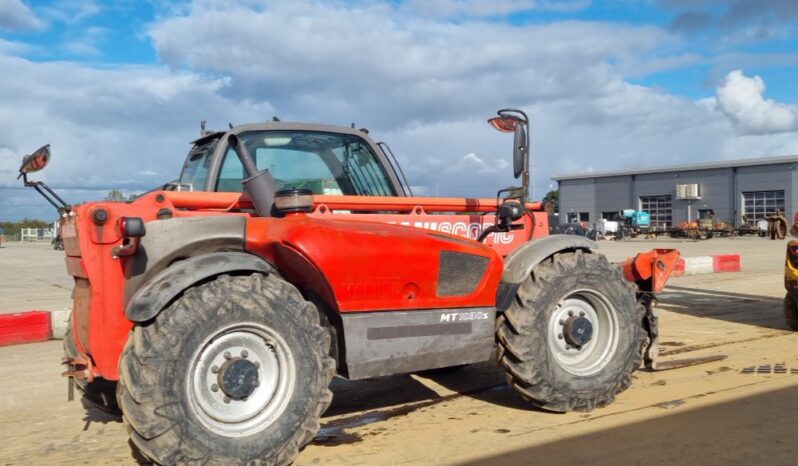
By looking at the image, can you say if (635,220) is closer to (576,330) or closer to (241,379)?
(576,330)

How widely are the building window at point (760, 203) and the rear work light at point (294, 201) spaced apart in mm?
53996

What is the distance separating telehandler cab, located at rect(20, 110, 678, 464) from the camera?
366cm

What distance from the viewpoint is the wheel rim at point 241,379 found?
3.74 m

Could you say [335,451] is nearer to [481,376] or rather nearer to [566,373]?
[566,373]

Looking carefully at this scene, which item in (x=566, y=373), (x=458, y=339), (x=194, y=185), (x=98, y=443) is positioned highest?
(x=194, y=185)

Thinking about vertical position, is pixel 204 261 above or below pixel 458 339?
above

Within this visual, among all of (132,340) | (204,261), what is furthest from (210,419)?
(204,261)

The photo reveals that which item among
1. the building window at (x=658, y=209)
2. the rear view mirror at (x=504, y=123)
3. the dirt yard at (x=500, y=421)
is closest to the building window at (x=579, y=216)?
the building window at (x=658, y=209)

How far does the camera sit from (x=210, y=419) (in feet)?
12.3

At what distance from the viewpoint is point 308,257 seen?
391cm

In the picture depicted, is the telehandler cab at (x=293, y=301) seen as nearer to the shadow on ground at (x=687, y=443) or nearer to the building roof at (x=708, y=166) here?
the shadow on ground at (x=687, y=443)

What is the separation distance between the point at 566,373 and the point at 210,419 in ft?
8.11

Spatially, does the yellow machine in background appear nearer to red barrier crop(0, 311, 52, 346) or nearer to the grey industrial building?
red barrier crop(0, 311, 52, 346)

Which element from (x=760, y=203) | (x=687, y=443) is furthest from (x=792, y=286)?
(x=760, y=203)
